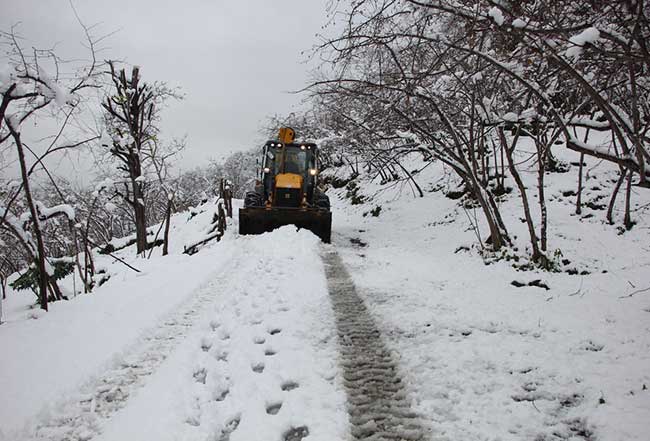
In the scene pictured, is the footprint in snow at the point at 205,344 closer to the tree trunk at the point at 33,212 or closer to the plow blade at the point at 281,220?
the tree trunk at the point at 33,212

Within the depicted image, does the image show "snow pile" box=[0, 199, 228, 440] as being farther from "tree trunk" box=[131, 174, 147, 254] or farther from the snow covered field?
"tree trunk" box=[131, 174, 147, 254]

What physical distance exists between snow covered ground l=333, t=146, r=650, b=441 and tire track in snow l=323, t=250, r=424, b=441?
135 mm

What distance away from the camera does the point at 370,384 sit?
3178 millimetres

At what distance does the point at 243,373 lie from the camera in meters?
3.31

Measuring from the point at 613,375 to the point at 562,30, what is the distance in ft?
9.42

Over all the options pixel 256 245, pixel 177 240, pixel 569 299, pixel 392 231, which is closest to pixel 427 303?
pixel 569 299

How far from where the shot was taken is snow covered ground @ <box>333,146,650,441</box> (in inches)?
106

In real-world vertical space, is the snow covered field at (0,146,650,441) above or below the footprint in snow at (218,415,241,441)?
above

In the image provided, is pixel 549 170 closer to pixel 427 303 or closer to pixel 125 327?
pixel 427 303

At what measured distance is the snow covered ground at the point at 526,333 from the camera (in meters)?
2.69

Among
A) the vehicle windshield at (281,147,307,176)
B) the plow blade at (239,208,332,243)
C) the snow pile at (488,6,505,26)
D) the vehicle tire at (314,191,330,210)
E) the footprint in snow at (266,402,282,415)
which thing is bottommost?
the footprint in snow at (266,402,282,415)

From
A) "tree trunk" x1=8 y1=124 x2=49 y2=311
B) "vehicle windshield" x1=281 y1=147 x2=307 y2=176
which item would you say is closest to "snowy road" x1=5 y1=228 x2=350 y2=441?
"tree trunk" x1=8 y1=124 x2=49 y2=311

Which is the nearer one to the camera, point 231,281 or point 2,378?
point 2,378

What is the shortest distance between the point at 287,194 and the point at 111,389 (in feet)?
29.5
